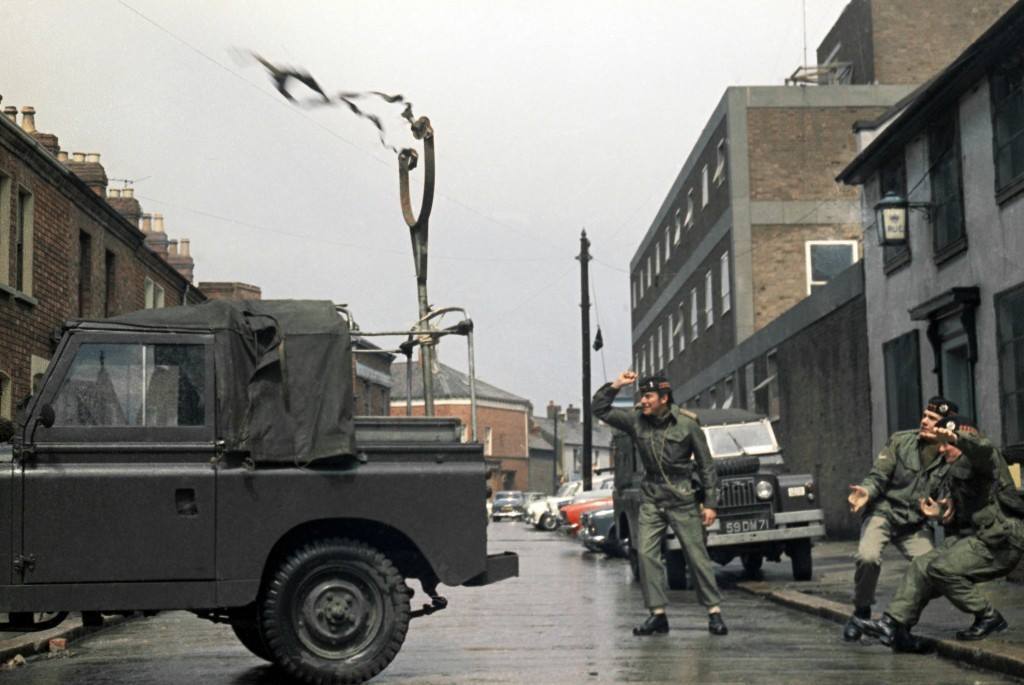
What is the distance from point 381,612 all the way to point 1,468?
2.30 meters

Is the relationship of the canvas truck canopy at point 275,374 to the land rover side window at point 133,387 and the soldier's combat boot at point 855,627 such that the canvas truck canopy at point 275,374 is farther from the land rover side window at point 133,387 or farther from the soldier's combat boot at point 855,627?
the soldier's combat boot at point 855,627

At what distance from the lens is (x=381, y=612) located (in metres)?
8.33

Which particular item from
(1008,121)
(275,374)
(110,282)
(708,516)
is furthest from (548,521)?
(275,374)

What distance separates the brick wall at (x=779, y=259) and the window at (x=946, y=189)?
17.1 metres

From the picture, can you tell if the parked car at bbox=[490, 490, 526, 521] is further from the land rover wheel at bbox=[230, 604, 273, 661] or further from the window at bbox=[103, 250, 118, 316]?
the land rover wheel at bbox=[230, 604, 273, 661]

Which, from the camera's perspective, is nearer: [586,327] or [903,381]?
[903,381]

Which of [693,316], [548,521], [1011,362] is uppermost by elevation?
[693,316]

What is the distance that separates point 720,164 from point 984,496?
101 ft

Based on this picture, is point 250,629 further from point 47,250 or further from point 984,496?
point 47,250

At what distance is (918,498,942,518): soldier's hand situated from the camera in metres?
9.91

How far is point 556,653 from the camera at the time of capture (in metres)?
10.1

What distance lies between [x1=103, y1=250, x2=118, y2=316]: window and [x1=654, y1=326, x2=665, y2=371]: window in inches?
1102

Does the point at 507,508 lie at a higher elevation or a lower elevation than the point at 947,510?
lower

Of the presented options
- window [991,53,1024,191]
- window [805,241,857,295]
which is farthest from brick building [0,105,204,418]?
window [805,241,857,295]
